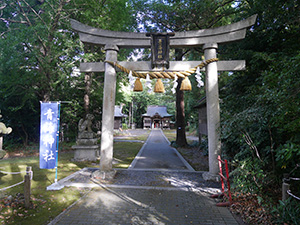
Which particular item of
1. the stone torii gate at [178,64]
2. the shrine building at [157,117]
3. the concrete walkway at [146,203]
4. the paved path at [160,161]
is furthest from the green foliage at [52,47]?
the shrine building at [157,117]

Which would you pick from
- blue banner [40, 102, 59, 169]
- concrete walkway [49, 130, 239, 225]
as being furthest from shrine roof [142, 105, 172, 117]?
blue banner [40, 102, 59, 169]

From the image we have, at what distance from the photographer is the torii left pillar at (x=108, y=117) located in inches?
228

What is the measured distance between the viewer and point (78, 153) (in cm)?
873

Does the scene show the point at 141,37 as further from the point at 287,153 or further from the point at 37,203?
the point at 37,203

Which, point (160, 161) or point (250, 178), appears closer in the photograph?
point (250, 178)

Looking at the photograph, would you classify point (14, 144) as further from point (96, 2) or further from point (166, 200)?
point (166, 200)

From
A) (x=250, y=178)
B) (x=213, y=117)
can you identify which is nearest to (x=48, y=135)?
(x=213, y=117)

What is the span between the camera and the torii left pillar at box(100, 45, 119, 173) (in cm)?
579

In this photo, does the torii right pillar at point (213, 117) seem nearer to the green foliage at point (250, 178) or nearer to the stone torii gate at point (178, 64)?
the stone torii gate at point (178, 64)

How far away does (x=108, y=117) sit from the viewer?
588cm

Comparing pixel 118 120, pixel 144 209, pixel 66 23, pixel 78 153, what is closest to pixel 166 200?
pixel 144 209

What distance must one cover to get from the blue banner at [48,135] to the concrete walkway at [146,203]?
982 mm

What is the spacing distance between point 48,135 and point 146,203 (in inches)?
137

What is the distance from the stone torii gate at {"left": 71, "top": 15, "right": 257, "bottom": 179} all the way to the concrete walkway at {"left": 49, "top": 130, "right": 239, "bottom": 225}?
0.88 meters
